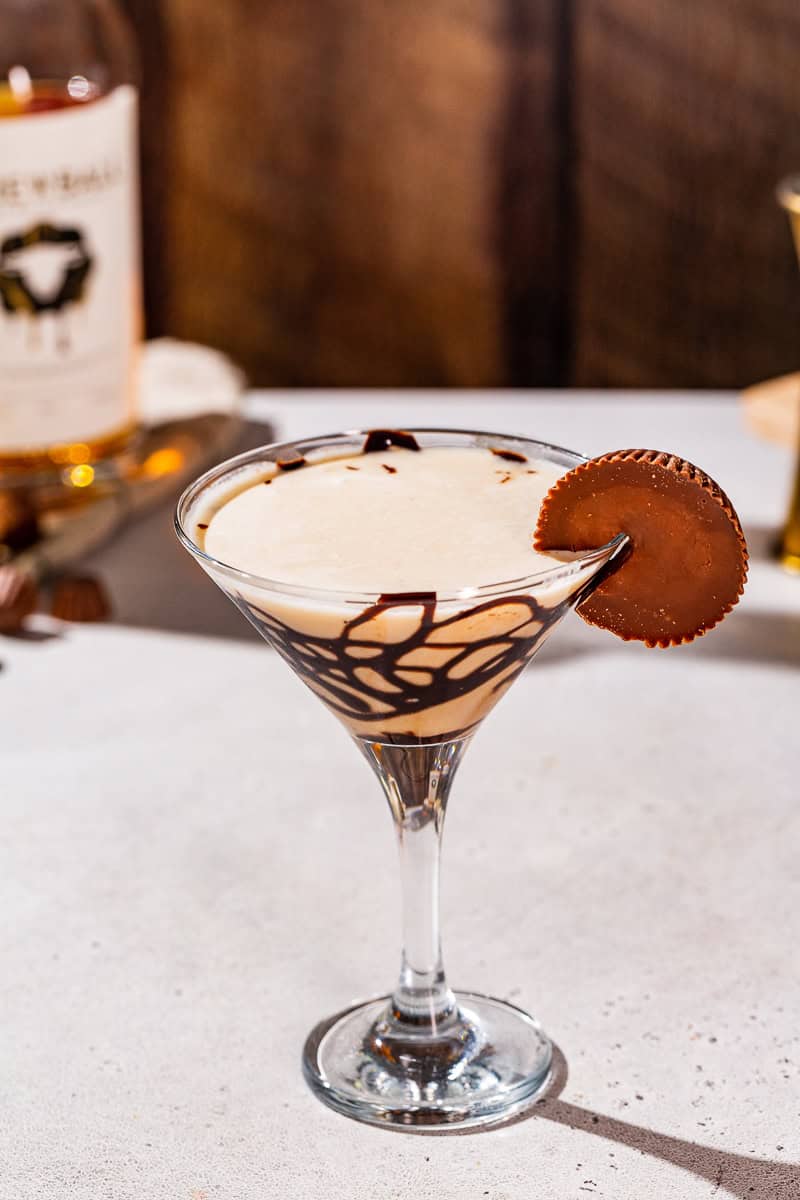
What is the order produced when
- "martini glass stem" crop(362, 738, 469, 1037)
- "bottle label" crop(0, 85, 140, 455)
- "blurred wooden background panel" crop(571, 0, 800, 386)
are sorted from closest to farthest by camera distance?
"martini glass stem" crop(362, 738, 469, 1037) < "bottle label" crop(0, 85, 140, 455) < "blurred wooden background panel" crop(571, 0, 800, 386)

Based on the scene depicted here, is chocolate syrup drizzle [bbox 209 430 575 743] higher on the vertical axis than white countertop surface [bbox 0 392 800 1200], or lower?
higher

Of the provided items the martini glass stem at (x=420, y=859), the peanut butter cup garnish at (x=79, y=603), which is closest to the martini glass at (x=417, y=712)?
the martini glass stem at (x=420, y=859)

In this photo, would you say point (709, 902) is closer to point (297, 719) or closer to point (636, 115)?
point (297, 719)

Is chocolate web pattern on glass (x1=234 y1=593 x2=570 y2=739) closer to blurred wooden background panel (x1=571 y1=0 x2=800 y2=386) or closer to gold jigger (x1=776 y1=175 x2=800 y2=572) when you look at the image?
gold jigger (x1=776 y1=175 x2=800 y2=572)

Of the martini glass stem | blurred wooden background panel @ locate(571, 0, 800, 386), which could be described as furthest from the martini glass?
blurred wooden background panel @ locate(571, 0, 800, 386)

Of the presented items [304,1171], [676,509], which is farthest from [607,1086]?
[676,509]

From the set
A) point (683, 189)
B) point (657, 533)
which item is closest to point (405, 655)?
point (657, 533)
